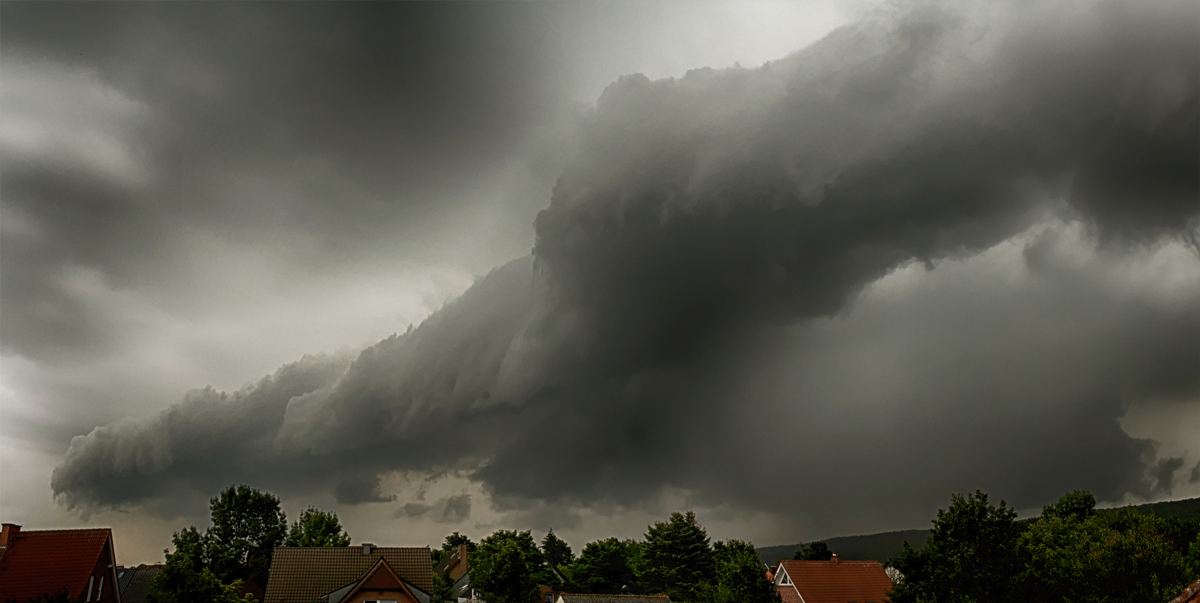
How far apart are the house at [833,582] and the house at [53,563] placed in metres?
67.3

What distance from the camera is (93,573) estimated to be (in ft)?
208

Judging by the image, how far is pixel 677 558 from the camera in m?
118

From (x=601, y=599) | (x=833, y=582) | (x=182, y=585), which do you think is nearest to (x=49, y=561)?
(x=182, y=585)

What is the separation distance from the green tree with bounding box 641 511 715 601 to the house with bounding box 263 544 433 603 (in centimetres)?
4480

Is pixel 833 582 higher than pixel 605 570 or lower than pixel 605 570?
lower

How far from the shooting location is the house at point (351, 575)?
75750 mm

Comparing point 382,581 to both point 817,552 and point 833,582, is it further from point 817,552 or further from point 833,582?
point 817,552

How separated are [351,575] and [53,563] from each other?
26175 millimetres

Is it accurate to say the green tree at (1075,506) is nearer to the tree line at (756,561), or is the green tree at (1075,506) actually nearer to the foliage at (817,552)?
the tree line at (756,561)

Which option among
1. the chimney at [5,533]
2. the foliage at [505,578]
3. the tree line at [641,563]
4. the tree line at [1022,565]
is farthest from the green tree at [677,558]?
the chimney at [5,533]

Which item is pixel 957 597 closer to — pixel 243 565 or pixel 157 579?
pixel 157 579

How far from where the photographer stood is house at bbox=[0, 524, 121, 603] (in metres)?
59.7

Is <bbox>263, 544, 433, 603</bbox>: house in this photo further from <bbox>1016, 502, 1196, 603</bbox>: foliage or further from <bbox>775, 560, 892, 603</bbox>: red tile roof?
<bbox>1016, 502, 1196, 603</bbox>: foliage

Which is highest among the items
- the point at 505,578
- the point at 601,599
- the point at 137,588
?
the point at 137,588
